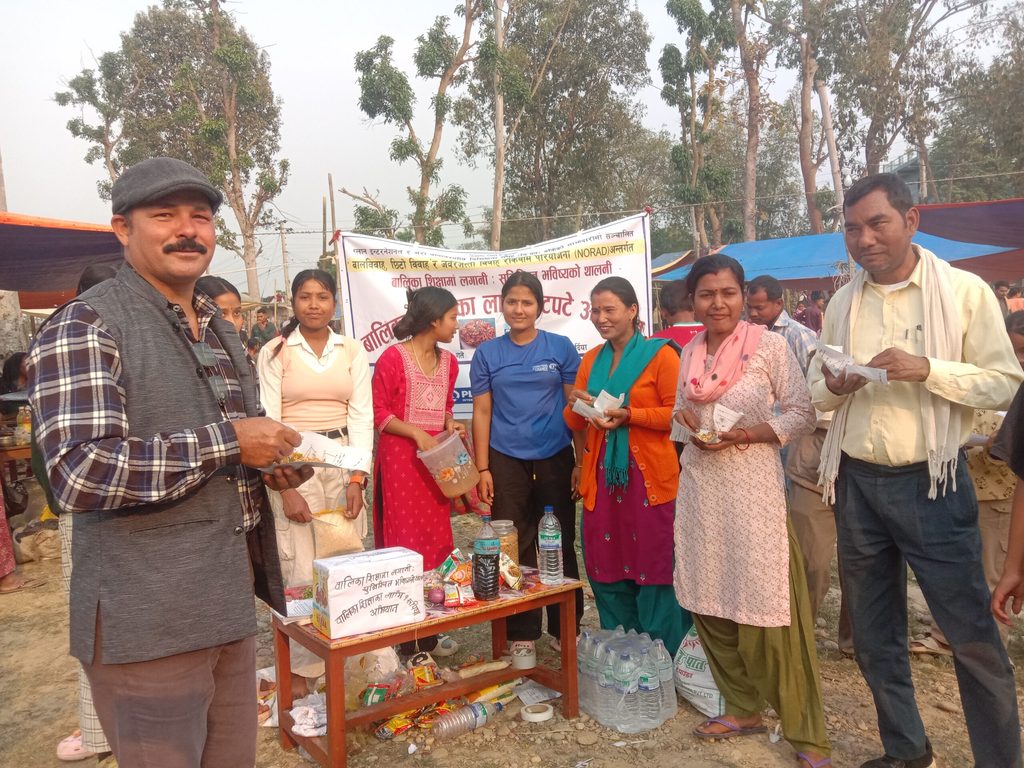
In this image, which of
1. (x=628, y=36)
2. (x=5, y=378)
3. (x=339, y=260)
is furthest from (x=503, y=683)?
(x=628, y=36)

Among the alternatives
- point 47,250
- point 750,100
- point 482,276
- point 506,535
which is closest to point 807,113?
point 750,100

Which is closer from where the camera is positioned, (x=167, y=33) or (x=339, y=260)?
(x=339, y=260)

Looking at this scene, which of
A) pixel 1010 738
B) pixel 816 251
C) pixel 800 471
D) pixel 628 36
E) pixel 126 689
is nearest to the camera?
pixel 126 689

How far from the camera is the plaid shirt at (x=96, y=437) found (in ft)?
4.69

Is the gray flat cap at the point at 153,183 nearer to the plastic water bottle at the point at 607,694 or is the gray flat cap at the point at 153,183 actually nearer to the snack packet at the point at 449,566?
the snack packet at the point at 449,566

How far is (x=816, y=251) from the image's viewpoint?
1689cm

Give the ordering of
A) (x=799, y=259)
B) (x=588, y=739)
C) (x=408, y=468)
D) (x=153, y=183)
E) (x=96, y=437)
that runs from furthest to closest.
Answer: (x=799, y=259) < (x=408, y=468) < (x=588, y=739) < (x=153, y=183) < (x=96, y=437)

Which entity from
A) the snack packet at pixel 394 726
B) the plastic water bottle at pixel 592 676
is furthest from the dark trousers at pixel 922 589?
the snack packet at pixel 394 726

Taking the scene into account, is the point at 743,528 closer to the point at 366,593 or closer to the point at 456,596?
the point at 456,596

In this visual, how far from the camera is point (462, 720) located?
11.1 ft

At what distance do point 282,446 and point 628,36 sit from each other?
87.3 feet

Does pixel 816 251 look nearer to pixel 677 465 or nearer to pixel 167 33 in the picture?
pixel 677 465

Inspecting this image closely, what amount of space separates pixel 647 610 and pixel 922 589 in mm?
1458

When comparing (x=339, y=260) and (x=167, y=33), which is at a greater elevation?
(x=167, y=33)
